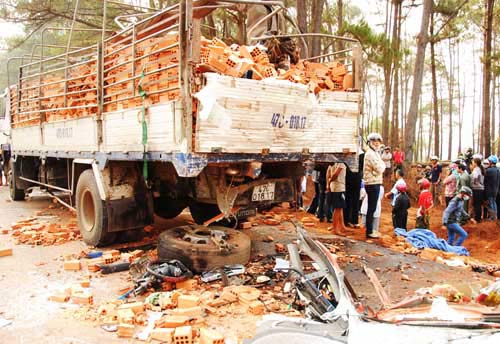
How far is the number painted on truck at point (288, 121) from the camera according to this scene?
Answer: 4.58m

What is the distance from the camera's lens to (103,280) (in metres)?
4.53

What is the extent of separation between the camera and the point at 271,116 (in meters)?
4.53

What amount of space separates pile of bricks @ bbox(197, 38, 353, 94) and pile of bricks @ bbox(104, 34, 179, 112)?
36 cm

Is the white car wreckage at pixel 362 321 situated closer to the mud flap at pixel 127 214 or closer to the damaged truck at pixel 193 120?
the damaged truck at pixel 193 120

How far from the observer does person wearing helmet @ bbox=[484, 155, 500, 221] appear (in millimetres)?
10367

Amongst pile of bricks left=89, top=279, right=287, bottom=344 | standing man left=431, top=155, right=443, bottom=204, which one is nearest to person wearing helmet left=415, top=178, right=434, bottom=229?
pile of bricks left=89, top=279, right=287, bottom=344

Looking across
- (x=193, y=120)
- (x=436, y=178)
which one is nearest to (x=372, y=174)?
(x=193, y=120)

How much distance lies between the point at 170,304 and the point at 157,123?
190 cm

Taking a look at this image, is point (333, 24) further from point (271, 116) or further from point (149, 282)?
point (149, 282)

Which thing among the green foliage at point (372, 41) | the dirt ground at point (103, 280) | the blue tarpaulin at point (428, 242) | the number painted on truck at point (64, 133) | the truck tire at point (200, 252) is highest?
the green foliage at point (372, 41)

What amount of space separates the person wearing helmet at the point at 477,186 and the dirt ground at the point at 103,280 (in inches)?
196

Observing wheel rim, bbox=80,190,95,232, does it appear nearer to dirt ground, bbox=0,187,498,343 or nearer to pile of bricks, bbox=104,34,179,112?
dirt ground, bbox=0,187,498,343

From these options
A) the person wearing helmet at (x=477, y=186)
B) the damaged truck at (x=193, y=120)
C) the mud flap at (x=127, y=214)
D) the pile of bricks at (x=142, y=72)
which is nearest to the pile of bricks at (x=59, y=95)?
the damaged truck at (x=193, y=120)

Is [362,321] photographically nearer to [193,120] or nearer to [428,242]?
[193,120]
